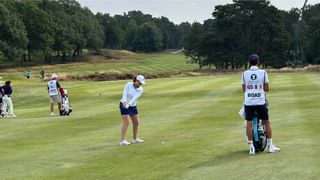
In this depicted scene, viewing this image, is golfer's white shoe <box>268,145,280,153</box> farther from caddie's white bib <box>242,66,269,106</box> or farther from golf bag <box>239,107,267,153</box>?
caddie's white bib <box>242,66,269,106</box>

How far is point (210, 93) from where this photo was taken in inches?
1510

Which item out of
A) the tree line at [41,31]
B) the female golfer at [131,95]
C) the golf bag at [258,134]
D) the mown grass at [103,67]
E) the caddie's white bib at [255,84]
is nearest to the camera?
the caddie's white bib at [255,84]

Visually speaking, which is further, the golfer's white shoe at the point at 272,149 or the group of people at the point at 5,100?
the group of people at the point at 5,100

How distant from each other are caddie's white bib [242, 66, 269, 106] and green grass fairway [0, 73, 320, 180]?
4.24 ft

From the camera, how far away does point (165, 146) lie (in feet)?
50.5

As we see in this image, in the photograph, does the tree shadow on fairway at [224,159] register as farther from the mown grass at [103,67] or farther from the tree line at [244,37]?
the tree line at [244,37]

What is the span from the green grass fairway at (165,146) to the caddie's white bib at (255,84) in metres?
1.29

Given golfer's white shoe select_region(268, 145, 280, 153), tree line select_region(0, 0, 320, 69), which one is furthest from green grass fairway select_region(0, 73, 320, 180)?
tree line select_region(0, 0, 320, 69)

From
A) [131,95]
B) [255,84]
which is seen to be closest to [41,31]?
[131,95]

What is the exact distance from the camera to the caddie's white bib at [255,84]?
12.9 m

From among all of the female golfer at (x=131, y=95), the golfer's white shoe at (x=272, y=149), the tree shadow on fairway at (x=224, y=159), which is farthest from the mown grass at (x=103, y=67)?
the golfer's white shoe at (x=272, y=149)

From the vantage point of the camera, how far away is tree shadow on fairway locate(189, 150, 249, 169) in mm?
12281

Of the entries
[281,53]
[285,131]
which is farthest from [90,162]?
[281,53]

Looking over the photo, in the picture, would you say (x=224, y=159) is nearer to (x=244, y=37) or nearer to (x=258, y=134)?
(x=258, y=134)
